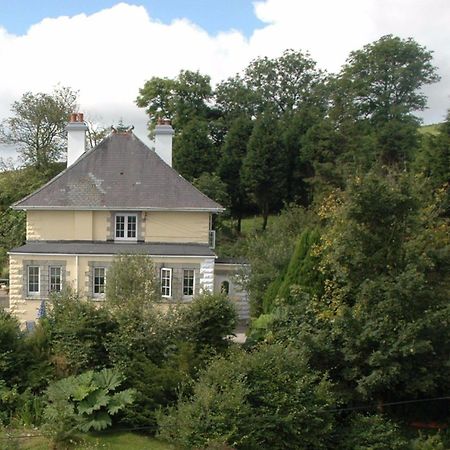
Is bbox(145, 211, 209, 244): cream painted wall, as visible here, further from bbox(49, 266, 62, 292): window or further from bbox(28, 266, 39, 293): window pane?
bbox(28, 266, 39, 293): window pane

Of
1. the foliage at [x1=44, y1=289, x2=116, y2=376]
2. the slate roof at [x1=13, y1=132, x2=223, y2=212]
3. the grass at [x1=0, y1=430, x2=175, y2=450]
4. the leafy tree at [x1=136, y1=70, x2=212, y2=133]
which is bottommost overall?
the grass at [x1=0, y1=430, x2=175, y2=450]

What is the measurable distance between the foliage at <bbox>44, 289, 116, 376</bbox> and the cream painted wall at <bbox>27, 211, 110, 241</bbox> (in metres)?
11.4

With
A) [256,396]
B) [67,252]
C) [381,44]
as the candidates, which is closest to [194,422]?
[256,396]

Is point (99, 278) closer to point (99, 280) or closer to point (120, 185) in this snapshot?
point (99, 280)

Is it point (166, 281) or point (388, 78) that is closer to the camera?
point (166, 281)

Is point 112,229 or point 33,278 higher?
point 112,229

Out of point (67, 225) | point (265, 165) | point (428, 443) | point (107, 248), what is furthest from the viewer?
point (265, 165)

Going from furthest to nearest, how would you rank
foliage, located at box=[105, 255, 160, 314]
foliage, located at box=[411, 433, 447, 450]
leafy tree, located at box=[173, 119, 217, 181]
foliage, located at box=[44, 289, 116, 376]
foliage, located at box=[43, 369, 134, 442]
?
Result: leafy tree, located at box=[173, 119, 217, 181]
foliage, located at box=[105, 255, 160, 314]
foliage, located at box=[44, 289, 116, 376]
foliage, located at box=[43, 369, 134, 442]
foliage, located at box=[411, 433, 447, 450]

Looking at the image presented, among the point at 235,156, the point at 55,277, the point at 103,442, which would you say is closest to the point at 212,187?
the point at 235,156

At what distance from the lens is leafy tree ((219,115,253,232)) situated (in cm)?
4438

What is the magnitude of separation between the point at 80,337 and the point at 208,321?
346cm

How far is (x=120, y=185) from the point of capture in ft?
94.6

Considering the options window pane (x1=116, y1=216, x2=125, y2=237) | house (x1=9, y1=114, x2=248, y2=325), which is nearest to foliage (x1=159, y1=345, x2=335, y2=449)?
house (x1=9, y1=114, x2=248, y2=325)

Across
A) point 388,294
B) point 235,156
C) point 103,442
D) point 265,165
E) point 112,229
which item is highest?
point 235,156
